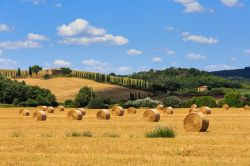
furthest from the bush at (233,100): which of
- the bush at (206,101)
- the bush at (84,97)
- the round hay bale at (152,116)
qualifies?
the round hay bale at (152,116)

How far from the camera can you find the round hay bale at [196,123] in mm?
30300

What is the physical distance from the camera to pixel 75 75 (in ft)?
509

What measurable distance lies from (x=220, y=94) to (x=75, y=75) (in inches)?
2006

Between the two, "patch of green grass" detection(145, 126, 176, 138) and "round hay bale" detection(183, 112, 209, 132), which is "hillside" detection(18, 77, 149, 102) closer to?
"round hay bale" detection(183, 112, 209, 132)

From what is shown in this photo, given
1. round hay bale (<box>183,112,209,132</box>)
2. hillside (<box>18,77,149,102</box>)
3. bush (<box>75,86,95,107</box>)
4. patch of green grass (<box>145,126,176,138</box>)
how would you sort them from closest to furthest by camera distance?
patch of green grass (<box>145,126,176,138</box>) < round hay bale (<box>183,112,209,132</box>) < bush (<box>75,86,95,107</box>) < hillside (<box>18,77,149,102</box>)

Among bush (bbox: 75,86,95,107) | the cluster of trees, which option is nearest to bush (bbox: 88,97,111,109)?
bush (bbox: 75,86,95,107)

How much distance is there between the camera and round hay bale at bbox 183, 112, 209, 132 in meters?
30.3

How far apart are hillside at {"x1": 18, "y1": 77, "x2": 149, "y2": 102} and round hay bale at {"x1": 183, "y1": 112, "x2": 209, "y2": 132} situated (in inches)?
3163

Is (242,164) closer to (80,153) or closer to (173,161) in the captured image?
(173,161)

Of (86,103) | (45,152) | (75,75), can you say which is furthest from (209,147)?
(75,75)

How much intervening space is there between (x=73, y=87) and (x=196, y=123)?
10030 cm

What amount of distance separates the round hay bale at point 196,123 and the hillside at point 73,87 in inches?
3163

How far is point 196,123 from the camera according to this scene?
30.8 metres

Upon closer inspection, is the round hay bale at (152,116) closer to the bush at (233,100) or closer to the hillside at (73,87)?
the bush at (233,100)
